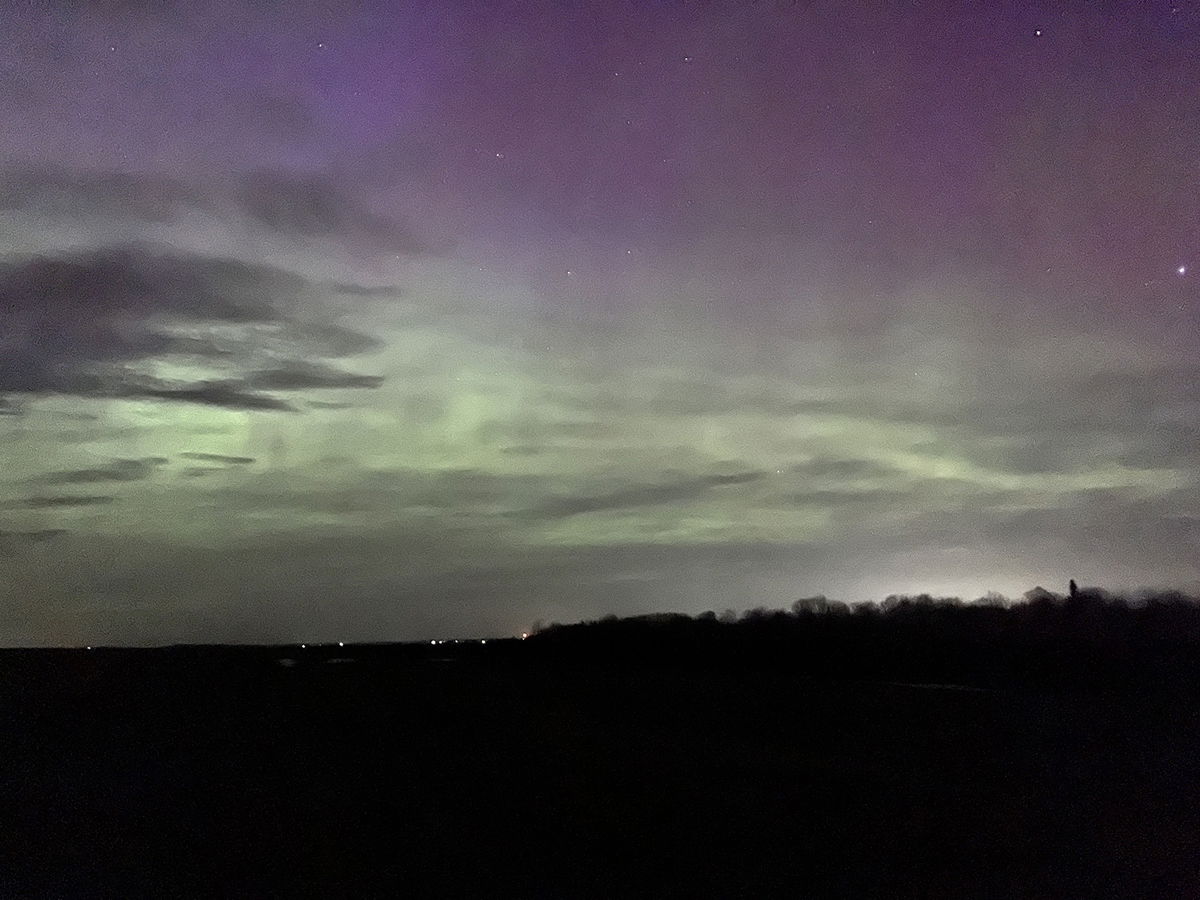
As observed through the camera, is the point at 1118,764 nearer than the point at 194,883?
No

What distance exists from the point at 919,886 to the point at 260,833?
6.99 m

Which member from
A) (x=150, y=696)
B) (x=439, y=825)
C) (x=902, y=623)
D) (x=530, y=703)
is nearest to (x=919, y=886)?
(x=439, y=825)

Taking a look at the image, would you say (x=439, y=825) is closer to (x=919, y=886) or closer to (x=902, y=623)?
(x=919, y=886)

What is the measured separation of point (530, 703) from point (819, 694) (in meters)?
7.55

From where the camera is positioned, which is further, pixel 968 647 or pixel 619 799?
pixel 968 647

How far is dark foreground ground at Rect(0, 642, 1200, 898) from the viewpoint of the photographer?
10906 mm

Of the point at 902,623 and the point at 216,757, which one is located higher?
the point at 902,623

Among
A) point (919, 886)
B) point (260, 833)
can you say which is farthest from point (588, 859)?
point (260, 833)

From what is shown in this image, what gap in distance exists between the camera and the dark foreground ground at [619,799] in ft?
35.8

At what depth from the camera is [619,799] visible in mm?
14906

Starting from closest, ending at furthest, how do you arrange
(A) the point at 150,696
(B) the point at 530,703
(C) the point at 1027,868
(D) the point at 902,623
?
1. (C) the point at 1027,868
2. (B) the point at 530,703
3. (A) the point at 150,696
4. (D) the point at 902,623

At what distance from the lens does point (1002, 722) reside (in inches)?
918

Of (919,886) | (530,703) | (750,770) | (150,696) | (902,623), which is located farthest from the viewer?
(902,623)

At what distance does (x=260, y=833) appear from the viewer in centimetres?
1313
